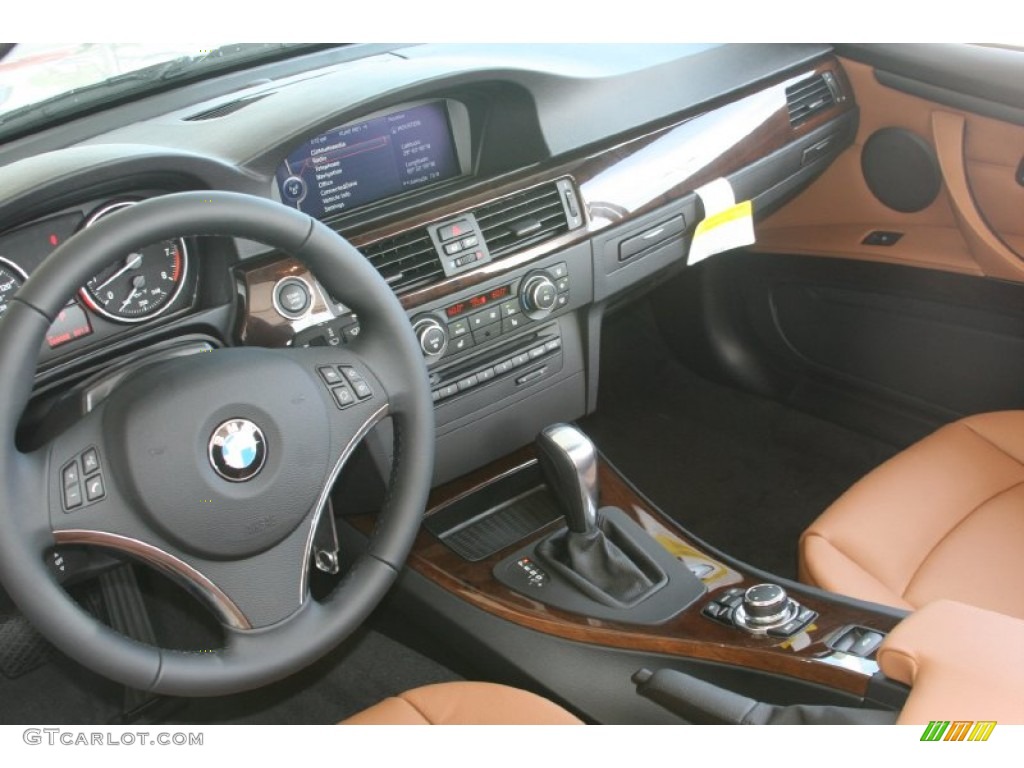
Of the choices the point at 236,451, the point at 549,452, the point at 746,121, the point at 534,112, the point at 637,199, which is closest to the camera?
the point at 236,451

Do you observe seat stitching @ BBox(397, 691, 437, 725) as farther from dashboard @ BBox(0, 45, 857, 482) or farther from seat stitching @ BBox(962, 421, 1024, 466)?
seat stitching @ BBox(962, 421, 1024, 466)

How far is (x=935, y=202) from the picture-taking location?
2.10m

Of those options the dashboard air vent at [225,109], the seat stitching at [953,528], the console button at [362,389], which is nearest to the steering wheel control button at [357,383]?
the console button at [362,389]

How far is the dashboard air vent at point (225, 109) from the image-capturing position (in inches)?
61.1

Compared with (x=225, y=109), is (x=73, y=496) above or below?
below

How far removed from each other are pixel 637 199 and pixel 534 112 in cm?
24

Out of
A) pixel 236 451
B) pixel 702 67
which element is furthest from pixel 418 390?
pixel 702 67

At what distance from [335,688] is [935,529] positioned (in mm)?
999

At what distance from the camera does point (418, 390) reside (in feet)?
4.18

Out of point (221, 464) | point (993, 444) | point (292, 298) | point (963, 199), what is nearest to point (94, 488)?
point (221, 464)

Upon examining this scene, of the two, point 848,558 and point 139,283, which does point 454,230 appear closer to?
point 139,283

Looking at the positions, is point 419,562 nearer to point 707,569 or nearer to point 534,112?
point 707,569
